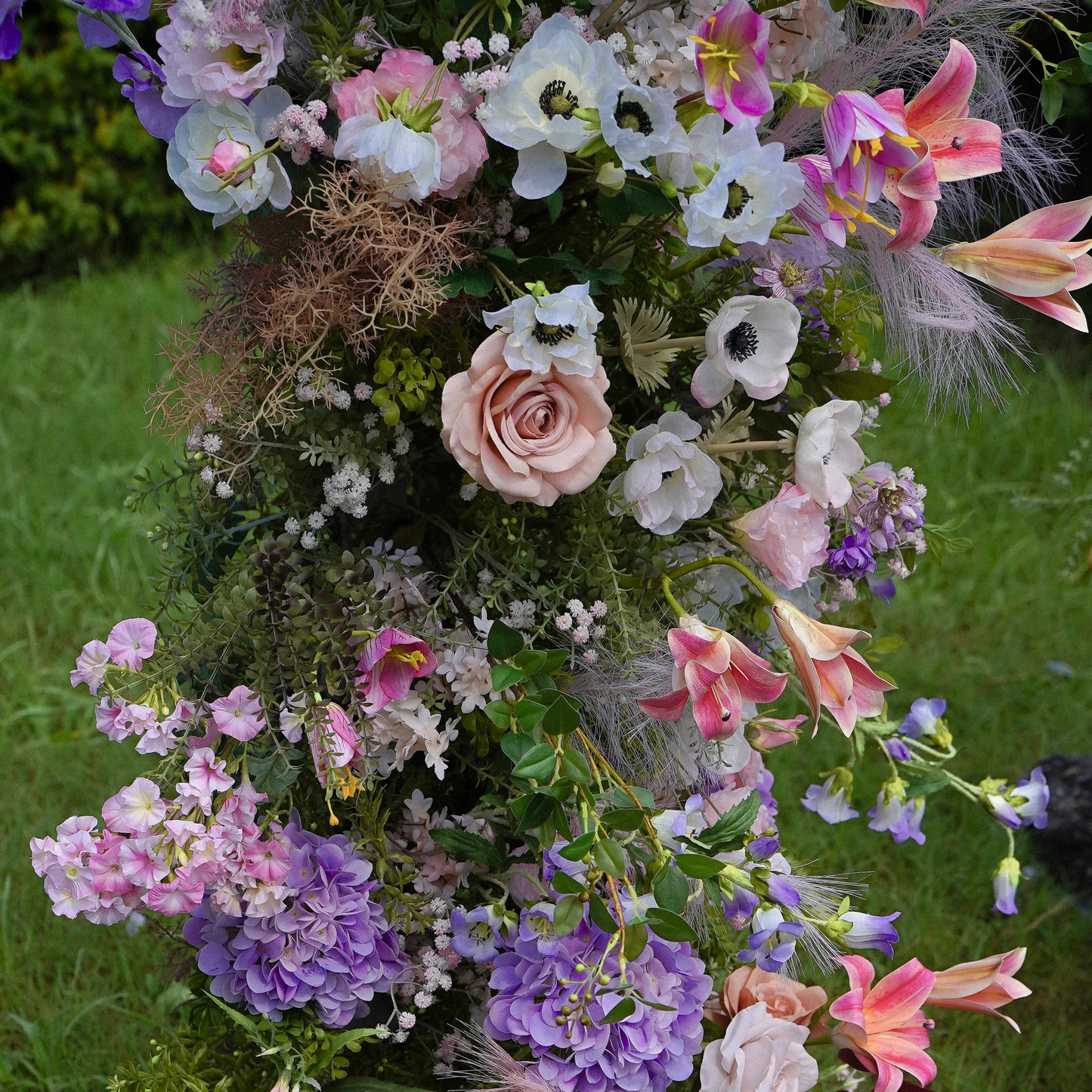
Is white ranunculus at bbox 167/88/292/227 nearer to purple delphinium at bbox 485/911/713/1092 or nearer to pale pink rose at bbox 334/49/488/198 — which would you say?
pale pink rose at bbox 334/49/488/198

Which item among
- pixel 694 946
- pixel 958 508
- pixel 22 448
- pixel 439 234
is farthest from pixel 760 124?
pixel 22 448

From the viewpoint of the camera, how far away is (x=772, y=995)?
1.35 m

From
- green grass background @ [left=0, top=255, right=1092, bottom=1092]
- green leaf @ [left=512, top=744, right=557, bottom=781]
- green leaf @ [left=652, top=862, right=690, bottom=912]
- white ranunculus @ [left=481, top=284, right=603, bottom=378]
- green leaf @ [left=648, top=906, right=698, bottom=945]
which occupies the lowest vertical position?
green grass background @ [left=0, top=255, right=1092, bottom=1092]

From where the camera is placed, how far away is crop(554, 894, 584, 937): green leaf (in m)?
1.03

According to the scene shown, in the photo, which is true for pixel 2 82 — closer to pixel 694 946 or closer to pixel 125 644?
pixel 125 644

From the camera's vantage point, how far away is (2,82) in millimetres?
4105

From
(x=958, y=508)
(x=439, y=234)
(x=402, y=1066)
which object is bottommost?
(x=958, y=508)

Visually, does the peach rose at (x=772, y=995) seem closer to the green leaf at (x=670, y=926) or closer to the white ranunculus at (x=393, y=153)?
the green leaf at (x=670, y=926)

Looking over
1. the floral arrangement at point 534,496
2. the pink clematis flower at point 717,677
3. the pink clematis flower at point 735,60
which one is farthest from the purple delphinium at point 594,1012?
the pink clematis flower at point 735,60

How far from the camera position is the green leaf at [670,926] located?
3.34ft

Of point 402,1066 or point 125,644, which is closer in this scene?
point 125,644

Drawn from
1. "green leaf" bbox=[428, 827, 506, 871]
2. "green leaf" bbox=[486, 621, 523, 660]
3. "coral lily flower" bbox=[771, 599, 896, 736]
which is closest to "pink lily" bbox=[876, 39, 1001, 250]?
"coral lily flower" bbox=[771, 599, 896, 736]

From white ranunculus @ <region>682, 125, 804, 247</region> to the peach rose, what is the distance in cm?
84

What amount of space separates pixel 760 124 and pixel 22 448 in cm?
281
